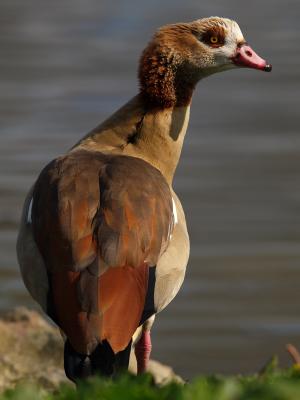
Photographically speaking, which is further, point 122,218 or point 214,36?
point 214,36

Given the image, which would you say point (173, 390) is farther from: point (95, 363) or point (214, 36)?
point (214, 36)

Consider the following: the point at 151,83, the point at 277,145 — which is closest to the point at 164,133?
the point at 151,83

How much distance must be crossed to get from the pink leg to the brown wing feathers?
620 mm

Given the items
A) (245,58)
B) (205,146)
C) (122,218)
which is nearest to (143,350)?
(122,218)

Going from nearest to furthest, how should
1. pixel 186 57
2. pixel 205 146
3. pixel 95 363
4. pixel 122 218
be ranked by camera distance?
pixel 95 363 → pixel 122 218 → pixel 186 57 → pixel 205 146

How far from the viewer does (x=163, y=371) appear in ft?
28.3

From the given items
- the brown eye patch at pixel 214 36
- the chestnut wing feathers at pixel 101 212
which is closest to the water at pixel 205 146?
the brown eye patch at pixel 214 36

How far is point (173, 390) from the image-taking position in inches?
176

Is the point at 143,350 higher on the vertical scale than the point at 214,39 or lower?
lower

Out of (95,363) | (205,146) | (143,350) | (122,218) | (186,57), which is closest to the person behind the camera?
(95,363)

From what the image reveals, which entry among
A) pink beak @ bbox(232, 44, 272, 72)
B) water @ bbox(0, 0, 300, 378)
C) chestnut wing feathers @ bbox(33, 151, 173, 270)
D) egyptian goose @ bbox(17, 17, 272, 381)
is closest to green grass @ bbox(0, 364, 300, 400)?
egyptian goose @ bbox(17, 17, 272, 381)

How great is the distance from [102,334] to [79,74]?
10350 millimetres

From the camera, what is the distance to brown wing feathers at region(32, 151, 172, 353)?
6.77 m

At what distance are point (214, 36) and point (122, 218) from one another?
82.1 inches
